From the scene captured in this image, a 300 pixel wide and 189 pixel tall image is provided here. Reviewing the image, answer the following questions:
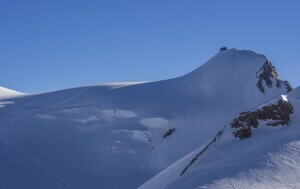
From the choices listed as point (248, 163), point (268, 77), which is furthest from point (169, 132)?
point (248, 163)

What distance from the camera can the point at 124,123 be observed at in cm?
3284

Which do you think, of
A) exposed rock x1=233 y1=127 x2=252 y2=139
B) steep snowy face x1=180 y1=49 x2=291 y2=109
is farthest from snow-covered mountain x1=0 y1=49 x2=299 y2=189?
exposed rock x1=233 y1=127 x2=252 y2=139

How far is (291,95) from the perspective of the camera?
532 inches

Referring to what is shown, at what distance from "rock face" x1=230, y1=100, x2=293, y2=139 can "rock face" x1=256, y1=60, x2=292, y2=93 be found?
24067 millimetres

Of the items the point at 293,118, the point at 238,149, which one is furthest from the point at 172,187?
the point at 293,118

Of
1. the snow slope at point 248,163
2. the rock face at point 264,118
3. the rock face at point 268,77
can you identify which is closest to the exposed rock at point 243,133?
the rock face at point 264,118

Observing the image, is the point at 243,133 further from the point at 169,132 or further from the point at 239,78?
the point at 239,78

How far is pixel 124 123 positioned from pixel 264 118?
847 inches

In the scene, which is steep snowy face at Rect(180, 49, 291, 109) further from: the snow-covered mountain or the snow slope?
the snow slope

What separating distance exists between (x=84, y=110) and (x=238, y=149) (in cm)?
2514

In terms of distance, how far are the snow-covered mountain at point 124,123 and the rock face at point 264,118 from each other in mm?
10546

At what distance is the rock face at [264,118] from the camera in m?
11.8

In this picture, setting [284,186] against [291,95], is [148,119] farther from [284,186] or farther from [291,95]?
[284,186]

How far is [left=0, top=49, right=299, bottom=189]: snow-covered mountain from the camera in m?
27.2
